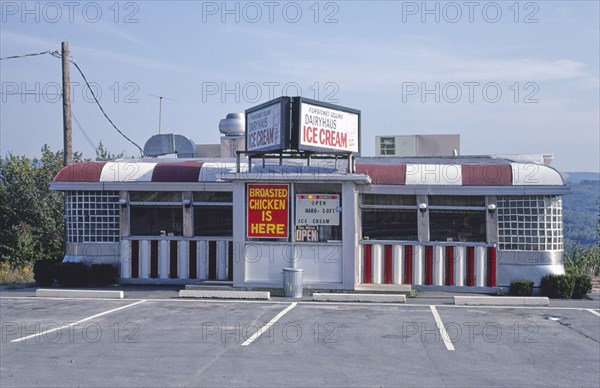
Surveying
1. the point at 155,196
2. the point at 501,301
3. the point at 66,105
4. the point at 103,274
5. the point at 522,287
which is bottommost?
the point at 501,301

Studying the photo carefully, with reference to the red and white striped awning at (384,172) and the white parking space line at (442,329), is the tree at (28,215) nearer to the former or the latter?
the red and white striped awning at (384,172)

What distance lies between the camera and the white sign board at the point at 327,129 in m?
18.6

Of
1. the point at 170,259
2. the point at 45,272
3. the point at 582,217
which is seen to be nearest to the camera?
the point at 45,272

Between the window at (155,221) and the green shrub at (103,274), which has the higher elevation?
the window at (155,221)

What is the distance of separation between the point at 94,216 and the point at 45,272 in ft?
6.53

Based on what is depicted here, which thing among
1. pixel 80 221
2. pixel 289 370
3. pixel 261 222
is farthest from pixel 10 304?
pixel 289 370

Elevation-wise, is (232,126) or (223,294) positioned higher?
(232,126)

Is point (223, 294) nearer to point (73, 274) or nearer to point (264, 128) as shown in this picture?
point (264, 128)

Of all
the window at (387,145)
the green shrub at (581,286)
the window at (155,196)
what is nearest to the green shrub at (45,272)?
the window at (155,196)

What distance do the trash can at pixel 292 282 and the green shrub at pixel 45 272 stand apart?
6.54 m

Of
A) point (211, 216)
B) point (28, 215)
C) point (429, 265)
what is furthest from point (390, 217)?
point (28, 215)

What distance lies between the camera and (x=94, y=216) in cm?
2150

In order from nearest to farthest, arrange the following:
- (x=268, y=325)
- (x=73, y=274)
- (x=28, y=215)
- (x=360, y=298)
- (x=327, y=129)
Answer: (x=268, y=325), (x=360, y=298), (x=327, y=129), (x=73, y=274), (x=28, y=215)

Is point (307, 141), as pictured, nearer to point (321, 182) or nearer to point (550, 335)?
point (321, 182)
